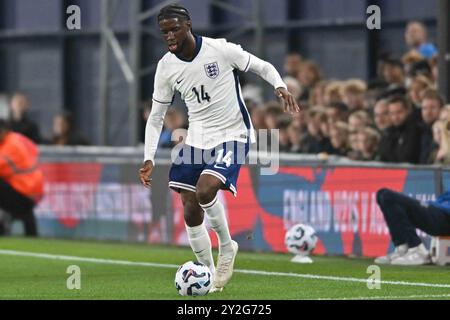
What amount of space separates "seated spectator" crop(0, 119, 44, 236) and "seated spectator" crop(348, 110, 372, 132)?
645 centimetres

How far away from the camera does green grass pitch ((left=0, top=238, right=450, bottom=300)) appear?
1216 cm

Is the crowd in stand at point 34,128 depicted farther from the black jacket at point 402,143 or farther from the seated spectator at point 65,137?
the black jacket at point 402,143

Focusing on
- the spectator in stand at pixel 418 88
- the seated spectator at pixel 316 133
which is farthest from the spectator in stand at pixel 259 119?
the spectator in stand at pixel 418 88

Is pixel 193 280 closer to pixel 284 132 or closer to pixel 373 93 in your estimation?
pixel 373 93

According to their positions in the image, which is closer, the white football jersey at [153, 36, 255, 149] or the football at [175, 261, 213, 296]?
the football at [175, 261, 213, 296]

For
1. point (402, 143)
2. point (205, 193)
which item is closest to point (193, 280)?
point (205, 193)

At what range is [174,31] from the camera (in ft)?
40.3

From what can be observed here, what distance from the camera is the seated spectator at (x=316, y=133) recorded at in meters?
18.8

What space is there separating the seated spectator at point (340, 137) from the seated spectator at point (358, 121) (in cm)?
29

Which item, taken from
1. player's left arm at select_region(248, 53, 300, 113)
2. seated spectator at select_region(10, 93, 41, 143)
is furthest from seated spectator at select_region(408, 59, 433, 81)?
seated spectator at select_region(10, 93, 41, 143)

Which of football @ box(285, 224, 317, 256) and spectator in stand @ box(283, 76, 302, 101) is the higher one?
spectator in stand @ box(283, 76, 302, 101)

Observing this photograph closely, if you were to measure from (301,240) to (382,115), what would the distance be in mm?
2454

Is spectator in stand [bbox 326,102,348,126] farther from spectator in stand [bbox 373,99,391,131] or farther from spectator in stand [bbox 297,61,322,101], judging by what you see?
spectator in stand [bbox 297,61,322,101]
